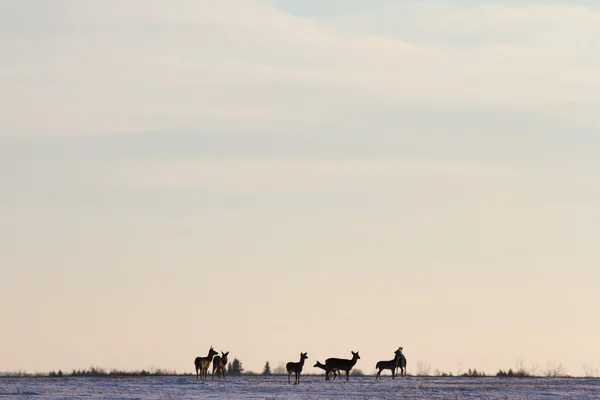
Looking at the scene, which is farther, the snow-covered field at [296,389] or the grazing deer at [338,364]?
the grazing deer at [338,364]

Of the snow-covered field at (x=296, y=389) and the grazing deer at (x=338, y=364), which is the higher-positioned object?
the grazing deer at (x=338, y=364)

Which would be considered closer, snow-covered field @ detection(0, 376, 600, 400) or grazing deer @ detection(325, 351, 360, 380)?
snow-covered field @ detection(0, 376, 600, 400)

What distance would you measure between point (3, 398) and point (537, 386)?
27.2 meters

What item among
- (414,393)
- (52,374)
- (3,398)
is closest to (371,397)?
(414,393)

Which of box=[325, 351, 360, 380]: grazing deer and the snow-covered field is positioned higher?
box=[325, 351, 360, 380]: grazing deer

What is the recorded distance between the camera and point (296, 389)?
5675 centimetres

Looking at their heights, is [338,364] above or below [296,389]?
above

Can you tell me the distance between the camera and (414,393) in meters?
54.3

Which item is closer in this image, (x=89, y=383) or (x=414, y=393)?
(x=414, y=393)

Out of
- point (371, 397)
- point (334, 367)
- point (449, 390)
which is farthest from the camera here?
point (334, 367)

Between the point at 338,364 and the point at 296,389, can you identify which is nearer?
the point at 296,389

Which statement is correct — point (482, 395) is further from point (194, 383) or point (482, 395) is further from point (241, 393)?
point (194, 383)

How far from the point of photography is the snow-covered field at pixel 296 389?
5094 cm

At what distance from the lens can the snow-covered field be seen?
50.9 m
